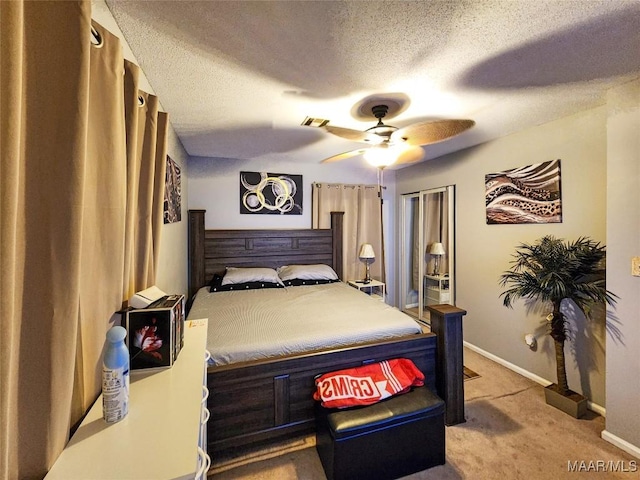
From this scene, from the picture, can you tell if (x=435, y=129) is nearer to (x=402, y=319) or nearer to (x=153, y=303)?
(x=402, y=319)

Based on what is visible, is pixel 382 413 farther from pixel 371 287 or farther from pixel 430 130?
pixel 371 287

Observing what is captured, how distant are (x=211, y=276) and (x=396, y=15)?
3.35 metres

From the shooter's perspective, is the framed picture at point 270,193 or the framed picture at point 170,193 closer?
the framed picture at point 170,193

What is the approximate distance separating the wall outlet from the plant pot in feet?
3.53

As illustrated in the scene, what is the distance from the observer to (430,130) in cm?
188

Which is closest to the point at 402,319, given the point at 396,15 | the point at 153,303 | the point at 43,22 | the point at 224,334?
the point at 224,334

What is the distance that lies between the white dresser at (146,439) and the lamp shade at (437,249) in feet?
11.4

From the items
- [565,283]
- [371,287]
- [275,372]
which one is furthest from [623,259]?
[371,287]

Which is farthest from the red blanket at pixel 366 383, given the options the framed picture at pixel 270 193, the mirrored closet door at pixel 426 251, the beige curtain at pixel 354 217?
the framed picture at pixel 270 193

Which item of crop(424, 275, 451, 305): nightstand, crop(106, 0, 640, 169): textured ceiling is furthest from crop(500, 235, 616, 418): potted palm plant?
crop(424, 275, 451, 305): nightstand

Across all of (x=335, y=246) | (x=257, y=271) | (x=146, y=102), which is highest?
(x=146, y=102)

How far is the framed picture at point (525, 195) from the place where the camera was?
2.45 metres

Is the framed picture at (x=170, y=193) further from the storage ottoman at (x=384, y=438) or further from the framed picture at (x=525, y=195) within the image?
the framed picture at (x=525, y=195)

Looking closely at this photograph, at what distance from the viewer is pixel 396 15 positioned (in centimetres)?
121
